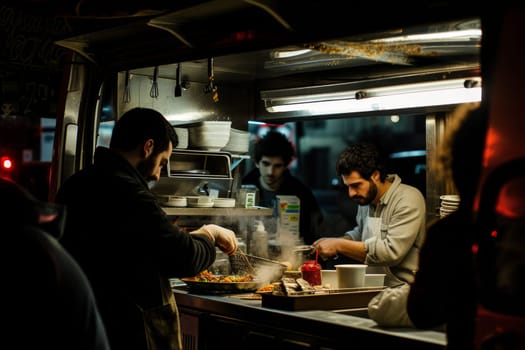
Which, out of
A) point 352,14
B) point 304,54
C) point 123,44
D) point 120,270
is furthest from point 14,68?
point 352,14

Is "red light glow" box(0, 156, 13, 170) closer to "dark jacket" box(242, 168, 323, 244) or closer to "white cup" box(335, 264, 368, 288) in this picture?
"dark jacket" box(242, 168, 323, 244)

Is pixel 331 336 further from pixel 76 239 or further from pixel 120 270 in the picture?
pixel 76 239

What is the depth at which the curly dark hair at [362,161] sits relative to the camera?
5.73 meters

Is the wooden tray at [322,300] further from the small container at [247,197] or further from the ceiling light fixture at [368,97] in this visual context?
the small container at [247,197]

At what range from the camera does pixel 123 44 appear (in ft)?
17.4

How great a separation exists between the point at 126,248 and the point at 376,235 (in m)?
2.57

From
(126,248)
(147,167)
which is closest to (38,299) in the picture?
(126,248)

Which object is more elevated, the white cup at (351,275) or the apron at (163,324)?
the white cup at (351,275)

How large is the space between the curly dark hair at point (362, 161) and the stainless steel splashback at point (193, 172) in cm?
97

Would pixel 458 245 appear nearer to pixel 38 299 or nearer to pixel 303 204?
pixel 38 299

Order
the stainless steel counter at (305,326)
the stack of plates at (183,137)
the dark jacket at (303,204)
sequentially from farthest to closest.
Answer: the dark jacket at (303,204)
the stack of plates at (183,137)
the stainless steel counter at (305,326)

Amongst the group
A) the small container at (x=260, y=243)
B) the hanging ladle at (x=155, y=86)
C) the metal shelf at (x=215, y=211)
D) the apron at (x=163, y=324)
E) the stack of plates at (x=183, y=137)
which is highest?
the hanging ladle at (x=155, y=86)

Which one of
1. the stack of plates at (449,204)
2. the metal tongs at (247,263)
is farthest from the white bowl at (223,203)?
the stack of plates at (449,204)

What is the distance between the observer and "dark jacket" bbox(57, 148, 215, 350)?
396cm
